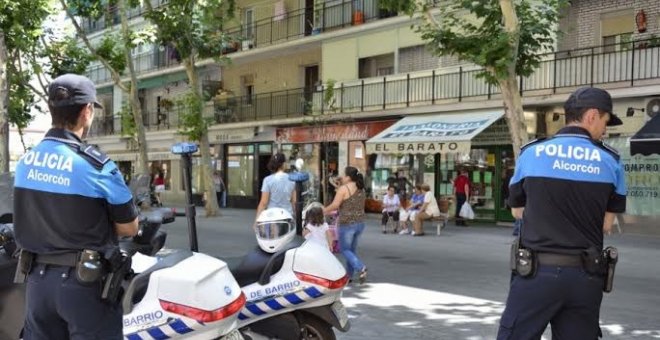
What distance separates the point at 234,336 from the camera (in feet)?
13.4

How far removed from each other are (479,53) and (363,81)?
11.7 meters

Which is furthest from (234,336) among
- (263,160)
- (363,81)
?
(263,160)

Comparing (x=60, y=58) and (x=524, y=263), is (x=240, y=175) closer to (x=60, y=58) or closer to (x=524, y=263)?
(x=60, y=58)

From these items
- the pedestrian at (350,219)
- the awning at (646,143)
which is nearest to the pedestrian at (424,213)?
the awning at (646,143)

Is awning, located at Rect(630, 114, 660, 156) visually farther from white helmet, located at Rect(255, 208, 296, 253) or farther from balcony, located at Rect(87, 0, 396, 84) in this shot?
white helmet, located at Rect(255, 208, 296, 253)

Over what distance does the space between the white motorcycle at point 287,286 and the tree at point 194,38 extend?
657 inches

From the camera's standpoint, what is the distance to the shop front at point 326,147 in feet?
80.3

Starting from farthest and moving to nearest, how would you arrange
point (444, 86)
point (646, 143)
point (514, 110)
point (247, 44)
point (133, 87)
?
point (247, 44)
point (133, 87)
point (444, 86)
point (646, 143)
point (514, 110)

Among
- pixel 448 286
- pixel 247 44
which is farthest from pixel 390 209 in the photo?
pixel 247 44

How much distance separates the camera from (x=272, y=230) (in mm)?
5254

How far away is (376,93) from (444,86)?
290 cm

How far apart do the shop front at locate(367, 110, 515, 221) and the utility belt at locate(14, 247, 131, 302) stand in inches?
641

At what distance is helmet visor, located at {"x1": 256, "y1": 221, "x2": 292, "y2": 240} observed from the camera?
5258 mm

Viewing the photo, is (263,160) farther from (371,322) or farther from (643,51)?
(371,322)
